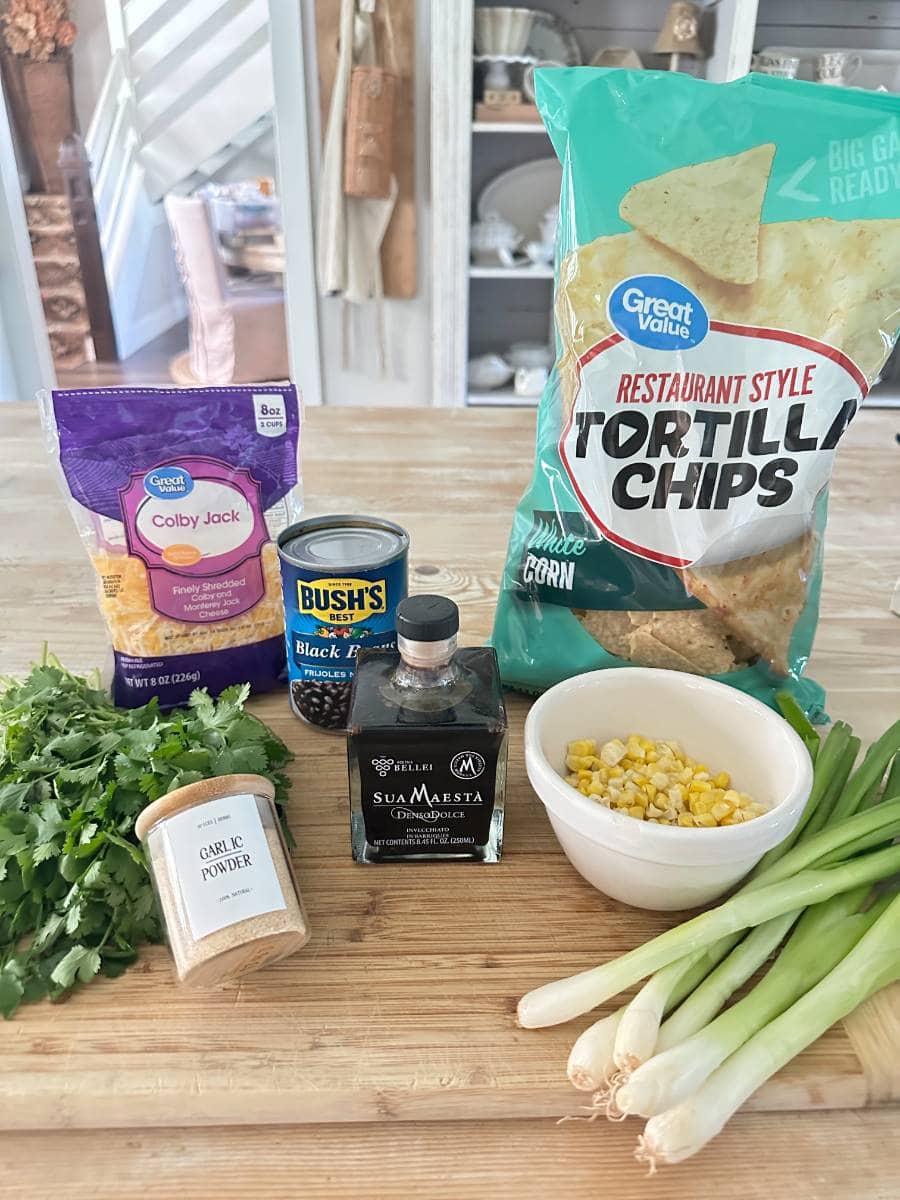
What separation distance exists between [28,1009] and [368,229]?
3.01m

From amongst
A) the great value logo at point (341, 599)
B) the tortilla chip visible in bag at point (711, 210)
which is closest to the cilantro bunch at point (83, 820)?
the great value logo at point (341, 599)

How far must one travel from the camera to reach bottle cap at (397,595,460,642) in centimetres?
69

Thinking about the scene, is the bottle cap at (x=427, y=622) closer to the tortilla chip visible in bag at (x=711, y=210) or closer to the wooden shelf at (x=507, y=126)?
the tortilla chip visible in bag at (x=711, y=210)

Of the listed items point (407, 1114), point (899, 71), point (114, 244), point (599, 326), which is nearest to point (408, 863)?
point (407, 1114)

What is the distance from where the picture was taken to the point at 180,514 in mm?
864

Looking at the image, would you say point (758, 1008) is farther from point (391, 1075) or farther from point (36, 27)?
point (36, 27)

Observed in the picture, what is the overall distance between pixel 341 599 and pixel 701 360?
390 millimetres

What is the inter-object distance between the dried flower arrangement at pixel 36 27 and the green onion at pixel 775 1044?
462 cm

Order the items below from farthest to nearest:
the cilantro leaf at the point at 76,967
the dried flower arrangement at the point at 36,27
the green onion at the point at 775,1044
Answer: the dried flower arrangement at the point at 36,27, the cilantro leaf at the point at 76,967, the green onion at the point at 775,1044

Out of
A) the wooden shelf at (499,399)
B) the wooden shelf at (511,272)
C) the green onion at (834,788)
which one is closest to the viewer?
the green onion at (834,788)

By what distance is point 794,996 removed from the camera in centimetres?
61

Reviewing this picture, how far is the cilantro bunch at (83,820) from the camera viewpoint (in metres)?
0.64

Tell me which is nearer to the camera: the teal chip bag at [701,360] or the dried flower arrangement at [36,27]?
the teal chip bag at [701,360]

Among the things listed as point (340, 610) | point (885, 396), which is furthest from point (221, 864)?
point (885, 396)
